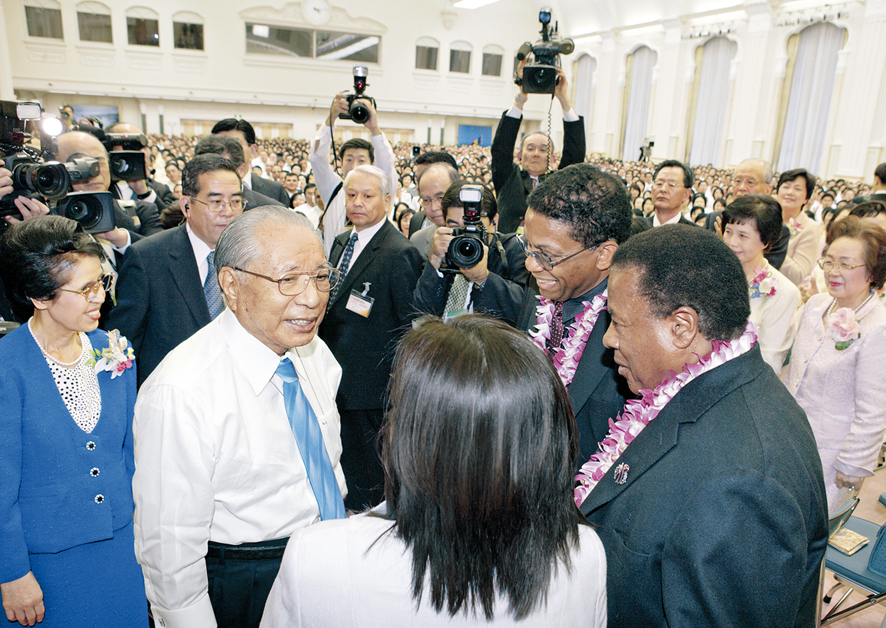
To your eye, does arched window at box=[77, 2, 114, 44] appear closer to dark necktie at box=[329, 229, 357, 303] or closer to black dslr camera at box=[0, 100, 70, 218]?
black dslr camera at box=[0, 100, 70, 218]

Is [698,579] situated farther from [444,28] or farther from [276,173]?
[444,28]

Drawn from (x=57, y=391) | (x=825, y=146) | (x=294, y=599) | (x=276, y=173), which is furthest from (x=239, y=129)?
(x=825, y=146)

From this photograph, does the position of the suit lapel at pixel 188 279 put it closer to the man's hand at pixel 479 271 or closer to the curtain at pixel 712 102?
A: the man's hand at pixel 479 271

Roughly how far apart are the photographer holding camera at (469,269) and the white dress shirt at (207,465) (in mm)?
1051

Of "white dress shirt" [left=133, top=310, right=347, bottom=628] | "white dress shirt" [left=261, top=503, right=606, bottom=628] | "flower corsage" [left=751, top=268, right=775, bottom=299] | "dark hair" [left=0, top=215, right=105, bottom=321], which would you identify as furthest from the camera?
"flower corsage" [left=751, top=268, right=775, bottom=299]

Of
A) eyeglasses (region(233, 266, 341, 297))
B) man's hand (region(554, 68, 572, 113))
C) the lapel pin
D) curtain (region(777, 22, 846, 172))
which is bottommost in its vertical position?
the lapel pin

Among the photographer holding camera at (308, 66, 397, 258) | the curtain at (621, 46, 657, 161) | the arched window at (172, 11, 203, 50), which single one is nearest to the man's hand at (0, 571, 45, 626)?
the photographer holding camera at (308, 66, 397, 258)

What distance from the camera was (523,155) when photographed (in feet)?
13.5

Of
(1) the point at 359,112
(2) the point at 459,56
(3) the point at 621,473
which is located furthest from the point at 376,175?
(2) the point at 459,56

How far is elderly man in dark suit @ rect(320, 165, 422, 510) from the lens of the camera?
10.1ft

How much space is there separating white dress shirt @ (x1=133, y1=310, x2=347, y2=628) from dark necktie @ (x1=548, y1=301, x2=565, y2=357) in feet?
3.33

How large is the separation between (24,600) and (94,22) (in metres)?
23.5

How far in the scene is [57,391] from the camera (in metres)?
1.67

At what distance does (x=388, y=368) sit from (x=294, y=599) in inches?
92.5
